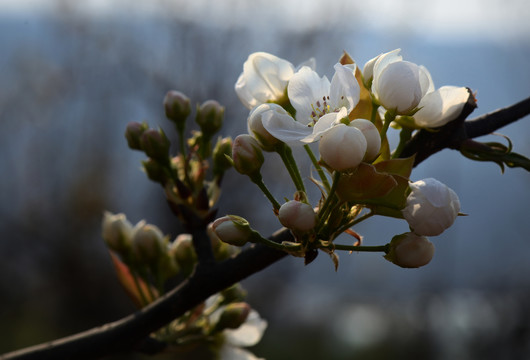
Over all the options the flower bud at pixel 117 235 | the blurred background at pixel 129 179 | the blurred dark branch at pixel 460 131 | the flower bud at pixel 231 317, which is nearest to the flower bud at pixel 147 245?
the flower bud at pixel 117 235

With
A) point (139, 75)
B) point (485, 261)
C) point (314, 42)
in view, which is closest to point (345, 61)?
point (314, 42)

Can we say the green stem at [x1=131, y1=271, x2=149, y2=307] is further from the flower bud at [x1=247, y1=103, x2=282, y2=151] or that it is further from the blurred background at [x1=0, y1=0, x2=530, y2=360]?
the blurred background at [x1=0, y1=0, x2=530, y2=360]

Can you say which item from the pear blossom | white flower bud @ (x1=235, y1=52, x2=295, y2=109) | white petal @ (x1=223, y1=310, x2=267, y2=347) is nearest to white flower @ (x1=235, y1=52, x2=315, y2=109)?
white flower bud @ (x1=235, y1=52, x2=295, y2=109)

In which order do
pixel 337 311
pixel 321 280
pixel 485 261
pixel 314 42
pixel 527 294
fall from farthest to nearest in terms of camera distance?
pixel 321 280 < pixel 485 261 < pixel 337 311 < pixel 314 42 < pixel 527 294

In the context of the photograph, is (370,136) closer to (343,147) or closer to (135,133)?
(343,147)

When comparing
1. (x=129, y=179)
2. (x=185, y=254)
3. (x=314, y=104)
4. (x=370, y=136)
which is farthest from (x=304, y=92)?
(x=129, y=179)

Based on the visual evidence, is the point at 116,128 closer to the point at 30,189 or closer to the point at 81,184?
the point at 81,184
